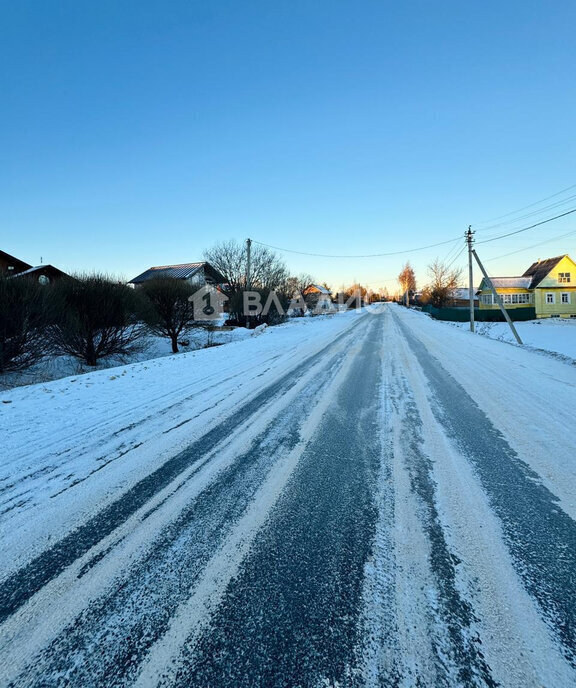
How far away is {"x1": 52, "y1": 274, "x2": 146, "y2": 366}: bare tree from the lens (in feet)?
35.0

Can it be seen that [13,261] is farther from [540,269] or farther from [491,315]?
[540,269]

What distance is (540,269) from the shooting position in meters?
37.4

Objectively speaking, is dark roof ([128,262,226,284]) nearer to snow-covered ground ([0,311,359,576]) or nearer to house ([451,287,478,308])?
snow-covered ground ([0,311,359,576])

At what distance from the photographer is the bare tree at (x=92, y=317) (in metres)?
10.7

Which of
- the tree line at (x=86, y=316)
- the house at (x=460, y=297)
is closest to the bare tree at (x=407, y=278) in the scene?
the house at (x=460, y=297)

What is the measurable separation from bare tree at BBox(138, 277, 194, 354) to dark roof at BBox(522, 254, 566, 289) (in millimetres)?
38909

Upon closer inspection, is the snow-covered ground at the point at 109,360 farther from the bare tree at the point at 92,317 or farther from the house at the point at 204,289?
the house at the point at 204,289

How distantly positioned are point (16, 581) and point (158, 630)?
3.02 feet

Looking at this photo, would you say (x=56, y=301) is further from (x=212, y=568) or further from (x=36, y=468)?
(x=212, y=568)

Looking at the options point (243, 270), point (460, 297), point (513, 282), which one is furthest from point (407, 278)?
point (243, 270)

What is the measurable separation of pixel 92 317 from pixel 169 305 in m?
4.61

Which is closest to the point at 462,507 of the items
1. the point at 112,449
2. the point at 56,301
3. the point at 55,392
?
the point at 112,449

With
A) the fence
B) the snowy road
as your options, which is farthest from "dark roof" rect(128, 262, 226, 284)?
the snowy road

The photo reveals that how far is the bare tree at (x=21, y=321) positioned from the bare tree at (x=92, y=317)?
73cm
